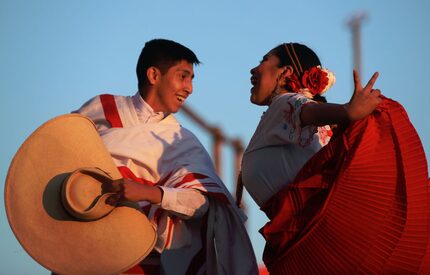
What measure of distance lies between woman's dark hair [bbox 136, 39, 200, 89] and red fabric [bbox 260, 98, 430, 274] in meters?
1.40

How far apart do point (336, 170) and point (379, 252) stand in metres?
0.43

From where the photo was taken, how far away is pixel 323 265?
3.69m

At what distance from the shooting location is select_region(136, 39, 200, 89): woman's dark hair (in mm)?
4844

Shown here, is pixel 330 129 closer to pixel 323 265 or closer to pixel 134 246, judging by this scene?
pixel 323 265

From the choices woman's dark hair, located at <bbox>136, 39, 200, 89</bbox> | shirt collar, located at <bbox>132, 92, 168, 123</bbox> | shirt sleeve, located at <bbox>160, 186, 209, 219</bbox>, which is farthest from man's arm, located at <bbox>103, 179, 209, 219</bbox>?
woman's dark hair, located at <bbox>136, 39, 200, 89</bbox>

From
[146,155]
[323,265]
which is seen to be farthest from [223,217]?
[323,265]

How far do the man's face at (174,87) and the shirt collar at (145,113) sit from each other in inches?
1.7

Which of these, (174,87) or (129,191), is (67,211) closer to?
(129,191)

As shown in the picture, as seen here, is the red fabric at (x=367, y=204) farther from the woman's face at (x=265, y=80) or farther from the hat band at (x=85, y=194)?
the hat band at (x=85, y=194)

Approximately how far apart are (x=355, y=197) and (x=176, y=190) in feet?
3.20

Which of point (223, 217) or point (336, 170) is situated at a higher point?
point (336, 170)

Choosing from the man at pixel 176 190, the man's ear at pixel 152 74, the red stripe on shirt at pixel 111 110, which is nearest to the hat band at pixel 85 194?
the man at pixel 176 190

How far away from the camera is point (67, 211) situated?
3.92 meters

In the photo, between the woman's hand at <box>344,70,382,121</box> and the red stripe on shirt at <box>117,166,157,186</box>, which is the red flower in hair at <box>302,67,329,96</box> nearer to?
the woman's hand at <box>344,70,382,121</box>
